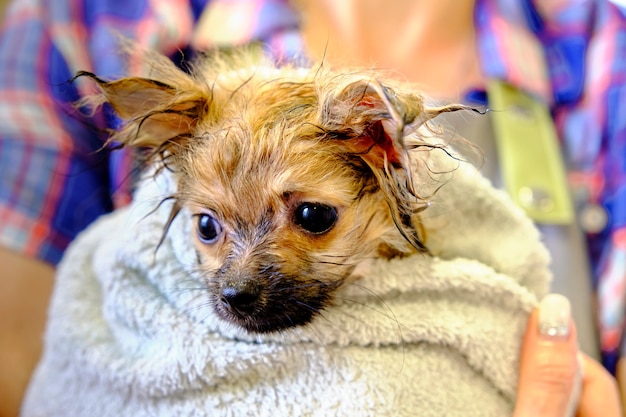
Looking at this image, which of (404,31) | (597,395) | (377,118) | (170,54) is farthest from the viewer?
(404,31)

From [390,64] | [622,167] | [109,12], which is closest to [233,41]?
[109,12]

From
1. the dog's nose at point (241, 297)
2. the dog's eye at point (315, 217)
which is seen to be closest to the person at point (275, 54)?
the dog's eye at point (315, 217)

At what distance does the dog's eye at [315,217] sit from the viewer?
93 cm

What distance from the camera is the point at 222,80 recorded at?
107 centimetres

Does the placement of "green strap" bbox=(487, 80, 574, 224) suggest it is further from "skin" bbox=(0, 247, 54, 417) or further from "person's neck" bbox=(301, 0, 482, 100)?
"skin" bbox=(0, 247, 54, 417)

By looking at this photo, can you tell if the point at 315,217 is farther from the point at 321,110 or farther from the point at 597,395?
the point at 597,395

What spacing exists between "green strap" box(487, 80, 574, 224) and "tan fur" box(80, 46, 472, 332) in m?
0.51

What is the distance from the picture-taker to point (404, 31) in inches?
68.0

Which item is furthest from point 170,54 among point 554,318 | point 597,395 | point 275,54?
point 597,395

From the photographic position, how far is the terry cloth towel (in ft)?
2.99

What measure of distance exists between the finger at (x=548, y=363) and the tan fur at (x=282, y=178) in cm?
26

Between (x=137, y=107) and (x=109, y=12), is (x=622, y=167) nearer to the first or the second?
(x=137, y=107)

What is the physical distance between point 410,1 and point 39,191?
120cm

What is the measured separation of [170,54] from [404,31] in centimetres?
72
